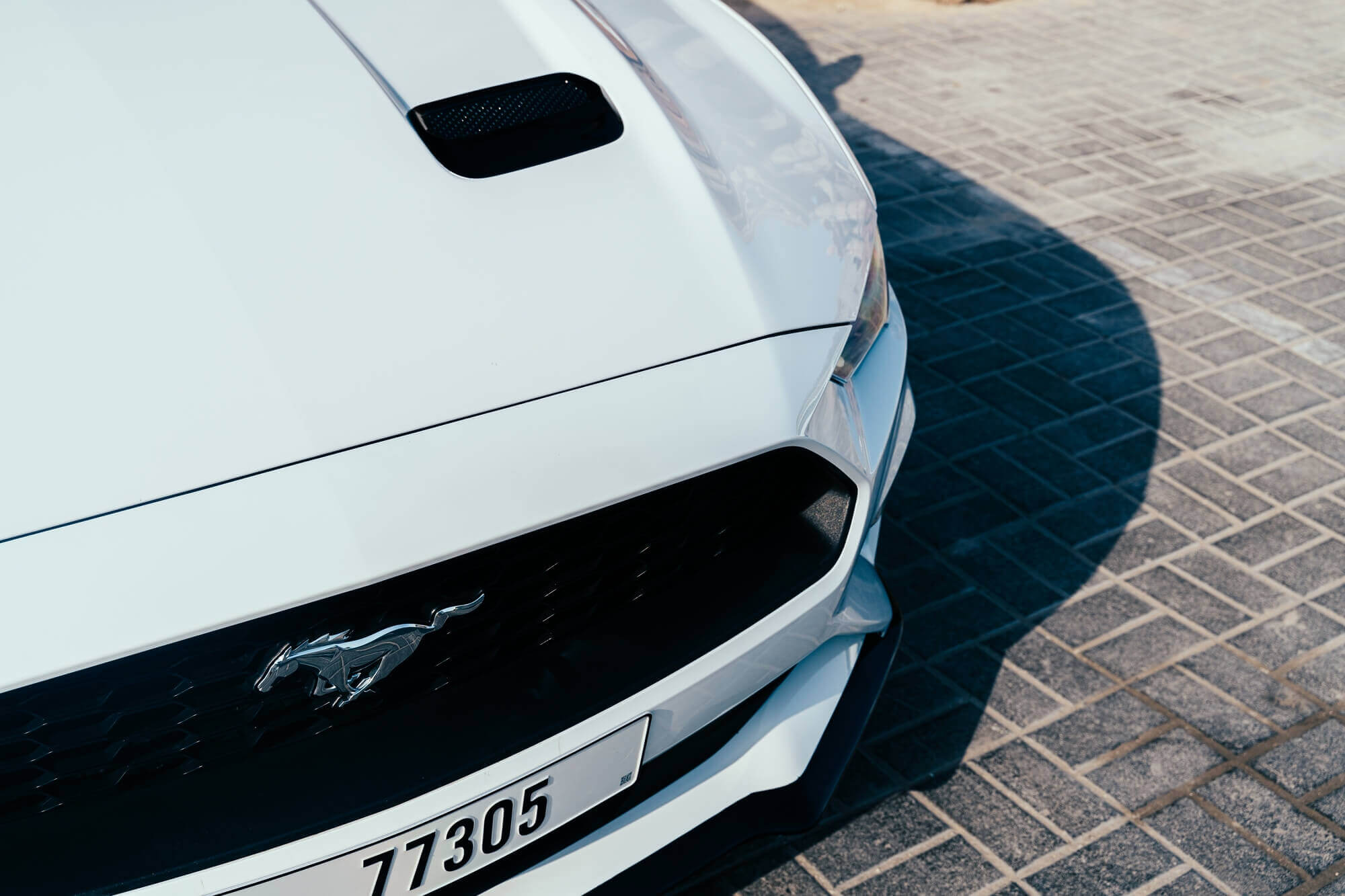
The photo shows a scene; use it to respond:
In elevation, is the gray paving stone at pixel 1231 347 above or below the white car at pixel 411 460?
below

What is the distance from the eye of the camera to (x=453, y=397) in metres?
1.32

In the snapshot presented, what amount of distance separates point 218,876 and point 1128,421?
2.82 meters

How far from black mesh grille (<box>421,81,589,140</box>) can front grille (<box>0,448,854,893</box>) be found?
0.61 m

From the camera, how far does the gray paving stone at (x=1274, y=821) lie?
7.05 ft

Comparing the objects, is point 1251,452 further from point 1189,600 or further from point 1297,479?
point 1189,600

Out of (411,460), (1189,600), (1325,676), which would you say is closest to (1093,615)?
(1189,600)

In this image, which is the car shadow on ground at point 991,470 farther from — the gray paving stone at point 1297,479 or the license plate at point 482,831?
the license plate at point 482,831

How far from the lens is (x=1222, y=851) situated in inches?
84.6

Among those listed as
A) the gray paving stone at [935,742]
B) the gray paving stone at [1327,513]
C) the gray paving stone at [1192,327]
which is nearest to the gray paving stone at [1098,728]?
the gray paving stone at [935,742]

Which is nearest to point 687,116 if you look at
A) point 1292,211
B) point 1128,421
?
point 1128,421

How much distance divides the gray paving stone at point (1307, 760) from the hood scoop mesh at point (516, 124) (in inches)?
71.2

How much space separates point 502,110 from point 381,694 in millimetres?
863

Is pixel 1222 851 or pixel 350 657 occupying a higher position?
pixel 350 657

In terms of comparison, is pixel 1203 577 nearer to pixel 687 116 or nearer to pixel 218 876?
pixel 687 116
